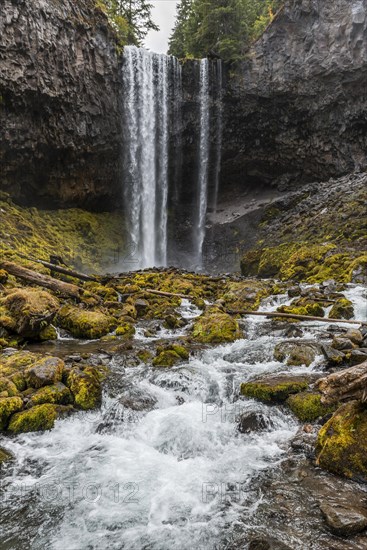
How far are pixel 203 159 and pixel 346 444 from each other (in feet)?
98.5

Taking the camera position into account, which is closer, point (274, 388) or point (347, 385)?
point (347, 385)

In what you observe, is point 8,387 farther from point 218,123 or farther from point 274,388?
point 218,123

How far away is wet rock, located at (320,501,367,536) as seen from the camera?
3141 mm

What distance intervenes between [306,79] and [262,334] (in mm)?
24223

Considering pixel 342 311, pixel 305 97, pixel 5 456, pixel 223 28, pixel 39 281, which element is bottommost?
pixel 5 456

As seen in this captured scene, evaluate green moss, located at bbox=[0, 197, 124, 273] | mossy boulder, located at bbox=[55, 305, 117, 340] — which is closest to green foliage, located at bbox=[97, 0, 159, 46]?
green moss, located at bbox=[0, 197, 124, 273]

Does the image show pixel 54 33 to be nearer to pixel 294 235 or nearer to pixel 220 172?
pixel 220 172

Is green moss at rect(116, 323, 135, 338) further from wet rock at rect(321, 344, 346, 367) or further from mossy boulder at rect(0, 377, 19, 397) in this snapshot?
wet rock at rect(321, 344, 346, 367)

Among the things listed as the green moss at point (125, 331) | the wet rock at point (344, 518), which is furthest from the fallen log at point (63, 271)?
the wet rock at point (344, 518)

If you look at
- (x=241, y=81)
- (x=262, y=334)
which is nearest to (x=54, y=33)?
(x=241, y=81)

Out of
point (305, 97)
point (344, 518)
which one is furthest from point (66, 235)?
point (344, 518)

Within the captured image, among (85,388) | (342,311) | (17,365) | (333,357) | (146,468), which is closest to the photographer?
(146,468)

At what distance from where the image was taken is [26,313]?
8703 millimetres

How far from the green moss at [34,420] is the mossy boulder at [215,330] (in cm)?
462
